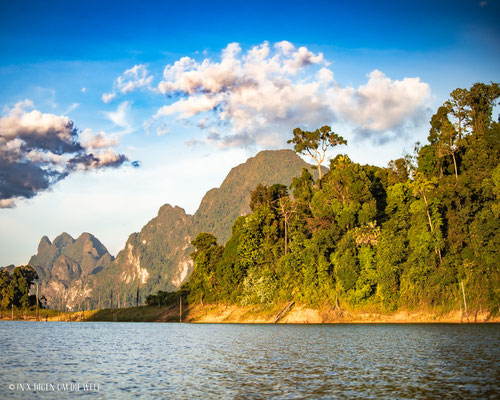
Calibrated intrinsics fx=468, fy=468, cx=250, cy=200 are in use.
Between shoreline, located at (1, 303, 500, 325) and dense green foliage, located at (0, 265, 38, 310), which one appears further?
dense green foliage, located at (0, 265, 38, 310)

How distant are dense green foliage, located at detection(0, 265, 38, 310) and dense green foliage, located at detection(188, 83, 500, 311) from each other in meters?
93.7

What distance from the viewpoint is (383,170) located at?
10725cm

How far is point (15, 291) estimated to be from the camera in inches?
6644

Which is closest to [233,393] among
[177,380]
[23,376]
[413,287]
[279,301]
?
[177,380]

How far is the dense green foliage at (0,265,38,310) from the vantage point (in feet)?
550

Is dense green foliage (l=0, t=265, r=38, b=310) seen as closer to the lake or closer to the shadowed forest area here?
the shadowed forest area

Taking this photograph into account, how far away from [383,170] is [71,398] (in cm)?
9657

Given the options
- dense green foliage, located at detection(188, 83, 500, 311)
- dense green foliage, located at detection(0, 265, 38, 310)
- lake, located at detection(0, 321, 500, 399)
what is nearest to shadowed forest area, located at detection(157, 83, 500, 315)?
dense green foliage, located at detection(188, 83, 500, 311)

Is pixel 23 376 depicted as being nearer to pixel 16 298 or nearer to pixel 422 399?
pixel 422 399

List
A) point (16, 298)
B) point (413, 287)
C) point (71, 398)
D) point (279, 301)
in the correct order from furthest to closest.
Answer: point (16, 298) < point (279, 301) < point (413, 287) < point (71, 398)

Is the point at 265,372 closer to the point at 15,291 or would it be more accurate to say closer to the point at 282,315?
the point at 282,315

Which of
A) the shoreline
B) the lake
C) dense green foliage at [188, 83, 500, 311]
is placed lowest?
the shoreline

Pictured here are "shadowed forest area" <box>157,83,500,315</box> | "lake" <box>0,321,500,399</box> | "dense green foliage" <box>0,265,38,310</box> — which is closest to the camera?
"lake" <box>0,321,500,399</box>

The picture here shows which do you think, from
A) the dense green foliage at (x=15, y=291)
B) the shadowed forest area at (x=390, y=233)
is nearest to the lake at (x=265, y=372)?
the shadowed forest area at (x=390, y=233)
